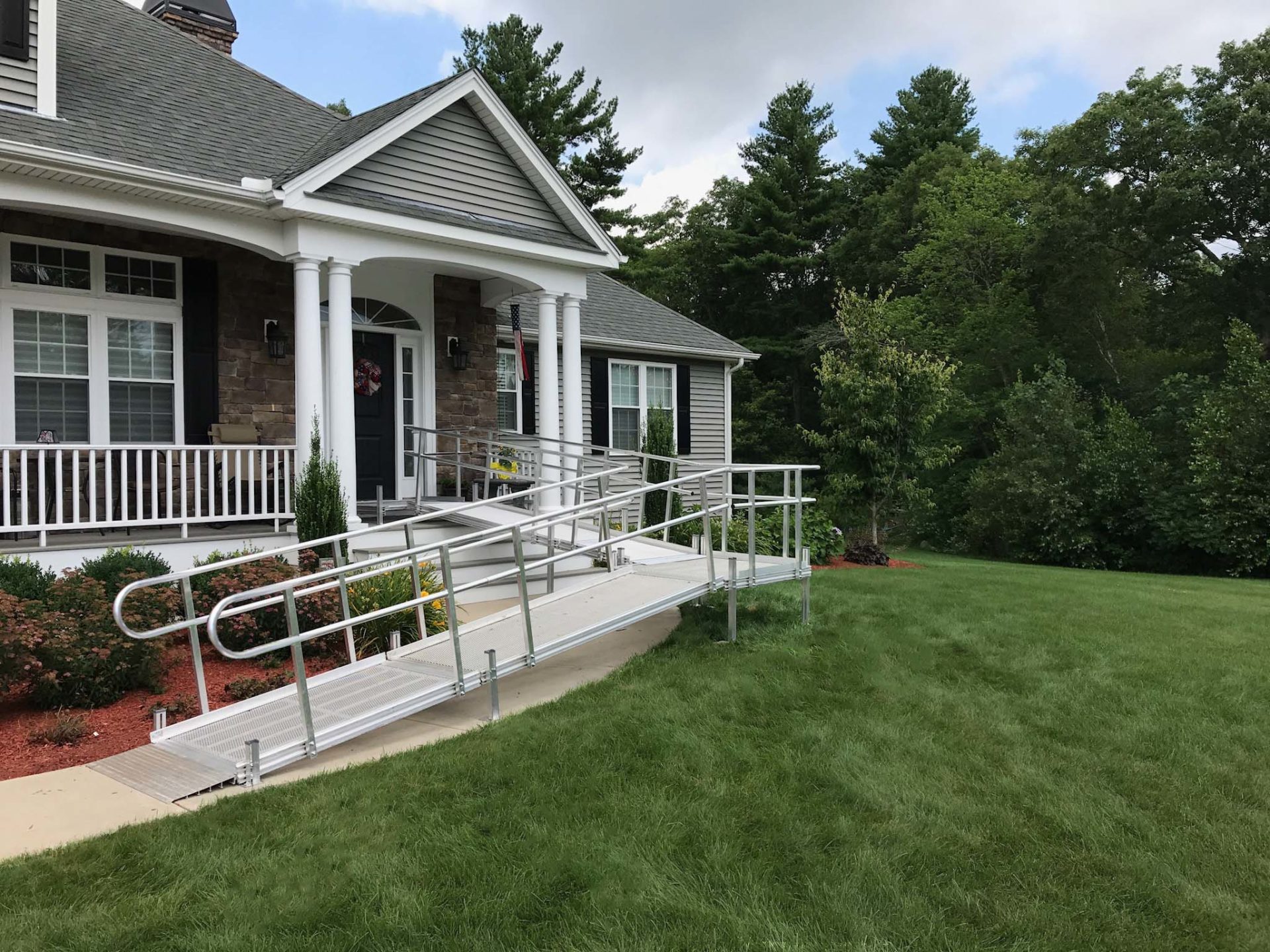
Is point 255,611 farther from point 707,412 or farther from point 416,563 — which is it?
point 707,412

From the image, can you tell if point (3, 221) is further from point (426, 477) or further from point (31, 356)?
point (426, 477)

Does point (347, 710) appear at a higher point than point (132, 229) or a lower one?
lower

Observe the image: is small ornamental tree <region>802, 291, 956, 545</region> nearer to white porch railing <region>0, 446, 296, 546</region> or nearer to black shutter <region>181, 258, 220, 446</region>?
white porch railing <region>0, 446, 296, 546</region>

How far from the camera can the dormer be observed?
8.16 metres

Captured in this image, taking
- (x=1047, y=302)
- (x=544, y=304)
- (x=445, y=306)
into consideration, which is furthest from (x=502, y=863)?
(x=1047, y=302)

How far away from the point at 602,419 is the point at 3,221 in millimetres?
8691

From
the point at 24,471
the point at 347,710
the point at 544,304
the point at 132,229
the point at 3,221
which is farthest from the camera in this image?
the point at 544,304

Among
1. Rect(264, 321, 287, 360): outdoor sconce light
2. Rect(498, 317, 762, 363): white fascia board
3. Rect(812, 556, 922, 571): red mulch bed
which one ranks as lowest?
Rect(812, 556, 922, 571): red mulch bed

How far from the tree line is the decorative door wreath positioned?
722 centimetres

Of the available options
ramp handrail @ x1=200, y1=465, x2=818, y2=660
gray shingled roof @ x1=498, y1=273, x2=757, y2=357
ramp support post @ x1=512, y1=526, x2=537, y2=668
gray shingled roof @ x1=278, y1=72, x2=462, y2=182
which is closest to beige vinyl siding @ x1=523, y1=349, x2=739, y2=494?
gray shingled roof @ x1=498, y1=273, x2=757, y2=357

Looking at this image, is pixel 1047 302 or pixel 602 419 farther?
pixel 1047 302

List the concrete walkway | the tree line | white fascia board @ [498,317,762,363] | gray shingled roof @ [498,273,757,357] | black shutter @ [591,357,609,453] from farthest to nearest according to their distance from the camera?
1. the tree line
2. black shutter @ [591,357,609,453]
3. white fascia board @ [498,317,762,363]
4. gray shingled roof @ [498,273,757,357]
5. the concrete walkway

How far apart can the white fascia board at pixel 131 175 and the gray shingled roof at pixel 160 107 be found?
0.60 ft

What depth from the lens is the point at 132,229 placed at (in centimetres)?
915
